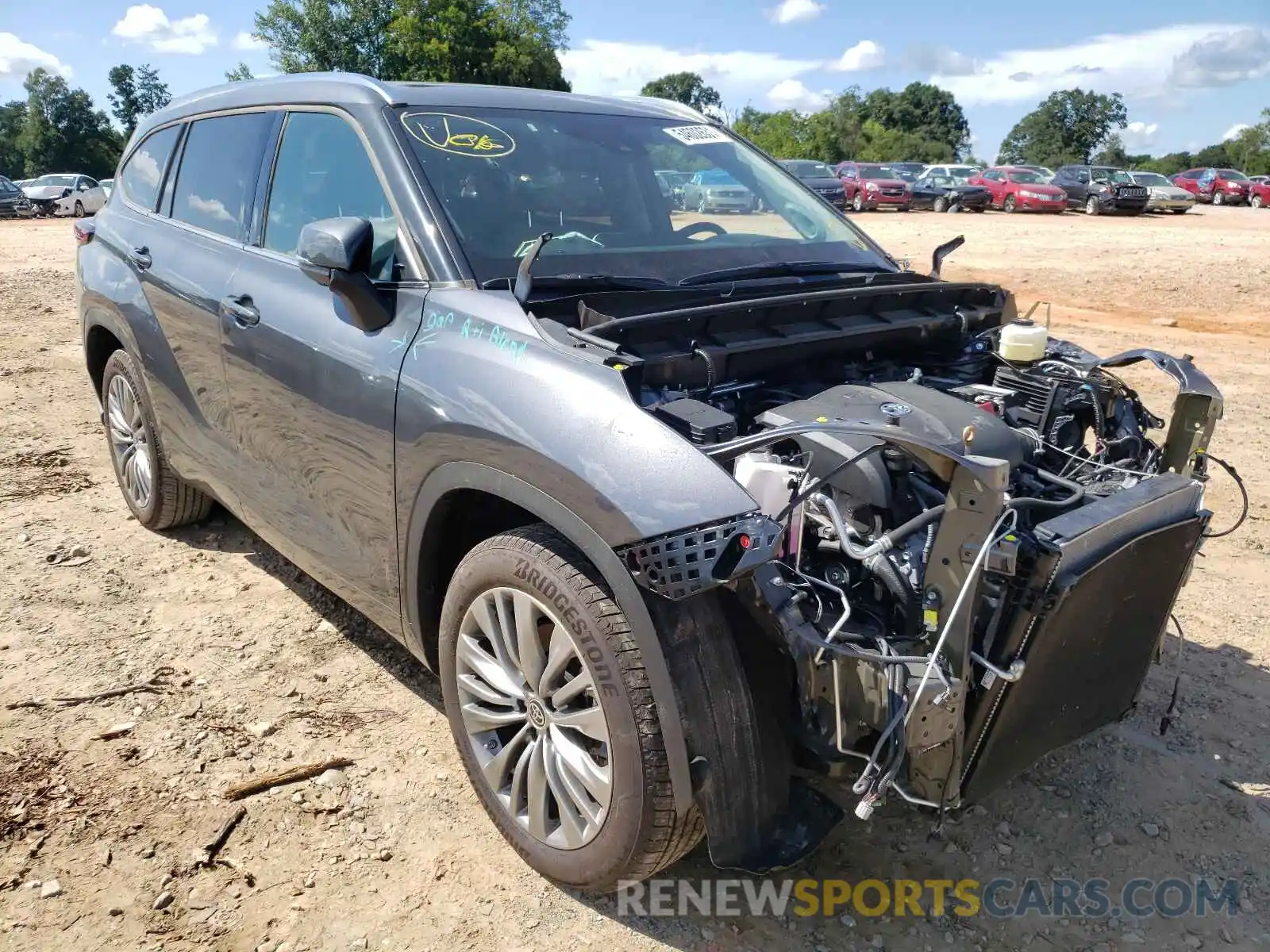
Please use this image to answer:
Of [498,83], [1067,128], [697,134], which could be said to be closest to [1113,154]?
[1067,128]

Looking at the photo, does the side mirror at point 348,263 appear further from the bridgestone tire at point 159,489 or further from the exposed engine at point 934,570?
the bridgestone tire at point 159,489

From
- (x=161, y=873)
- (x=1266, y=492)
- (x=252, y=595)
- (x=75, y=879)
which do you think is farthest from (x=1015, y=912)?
(x=1266, y=492)

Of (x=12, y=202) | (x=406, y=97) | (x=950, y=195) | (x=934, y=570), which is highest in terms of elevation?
(x=406, y=97)

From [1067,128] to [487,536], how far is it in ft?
300

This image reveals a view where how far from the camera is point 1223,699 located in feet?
11.5

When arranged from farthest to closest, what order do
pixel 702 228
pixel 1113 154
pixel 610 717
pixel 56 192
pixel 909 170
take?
pixel 1113 154, pixel 909 170, pixel 56 192, pixel 702 228, pixel 610 717

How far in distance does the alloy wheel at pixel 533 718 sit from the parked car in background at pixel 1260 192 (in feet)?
144

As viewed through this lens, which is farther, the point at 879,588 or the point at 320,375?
the point at 320,375

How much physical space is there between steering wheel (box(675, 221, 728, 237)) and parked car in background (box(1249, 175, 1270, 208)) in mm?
42394

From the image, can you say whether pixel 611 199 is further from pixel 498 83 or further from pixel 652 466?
pixel 498 83

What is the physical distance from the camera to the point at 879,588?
231cm

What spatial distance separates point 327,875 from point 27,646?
198cm

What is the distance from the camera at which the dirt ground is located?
8.22ft

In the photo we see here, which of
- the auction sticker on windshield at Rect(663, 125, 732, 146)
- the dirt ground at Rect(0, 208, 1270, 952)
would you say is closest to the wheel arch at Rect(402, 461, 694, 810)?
the dirt ground at Rect(0, 208, 1270, 952)
